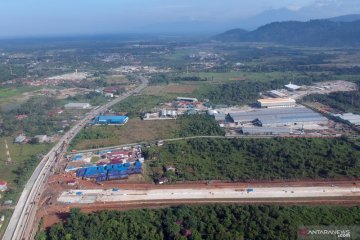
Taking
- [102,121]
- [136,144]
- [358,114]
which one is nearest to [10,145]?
[102,121]

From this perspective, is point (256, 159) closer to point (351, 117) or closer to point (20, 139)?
point (351, 117)

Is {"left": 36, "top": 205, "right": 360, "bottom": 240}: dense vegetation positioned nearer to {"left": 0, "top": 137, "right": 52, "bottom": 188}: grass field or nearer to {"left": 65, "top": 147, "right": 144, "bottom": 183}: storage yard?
{"left": 65, "top": 147, "right": 144, "bottom": 183}: storage yard

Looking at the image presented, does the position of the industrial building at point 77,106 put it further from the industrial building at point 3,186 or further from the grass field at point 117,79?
the industrial building at point 3,186

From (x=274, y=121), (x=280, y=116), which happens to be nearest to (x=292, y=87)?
(x=280, y=116)

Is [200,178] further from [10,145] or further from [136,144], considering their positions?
[10,145]

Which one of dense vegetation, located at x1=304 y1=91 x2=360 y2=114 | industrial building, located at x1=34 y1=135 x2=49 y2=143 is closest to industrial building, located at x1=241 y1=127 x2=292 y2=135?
dense vegetation, located at x1=304 y1=91 x2=360 y2=114

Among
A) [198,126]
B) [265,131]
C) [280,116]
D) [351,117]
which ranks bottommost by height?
[265,131]
